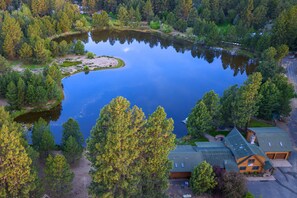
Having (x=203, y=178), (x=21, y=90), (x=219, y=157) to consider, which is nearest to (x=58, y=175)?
(x=203, y=178)

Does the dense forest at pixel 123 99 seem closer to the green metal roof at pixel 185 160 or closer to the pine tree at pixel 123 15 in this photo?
the pine tree at pixel 123 15

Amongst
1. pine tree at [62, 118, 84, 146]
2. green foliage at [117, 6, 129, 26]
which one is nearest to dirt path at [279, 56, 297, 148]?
pine tree at [62, 118, 84, 146]

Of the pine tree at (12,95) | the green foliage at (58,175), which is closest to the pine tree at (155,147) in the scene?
the green foliage at (58,175)

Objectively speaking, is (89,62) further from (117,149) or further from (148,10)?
(117,149)

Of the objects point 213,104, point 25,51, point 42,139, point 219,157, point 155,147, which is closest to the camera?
point 155,147

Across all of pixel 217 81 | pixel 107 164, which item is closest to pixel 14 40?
pixel 217 81

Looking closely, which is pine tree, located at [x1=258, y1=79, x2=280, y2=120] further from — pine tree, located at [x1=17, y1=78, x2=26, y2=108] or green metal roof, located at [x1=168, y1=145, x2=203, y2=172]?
pine tree, located at [x1=17, y1=78, x2=26, y2=108]
